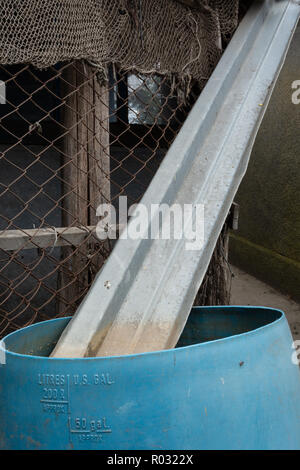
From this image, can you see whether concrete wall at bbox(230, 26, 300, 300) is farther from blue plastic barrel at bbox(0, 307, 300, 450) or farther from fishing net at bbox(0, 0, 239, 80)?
blue plastic barrel at bbox(0, 307, 300, 450)

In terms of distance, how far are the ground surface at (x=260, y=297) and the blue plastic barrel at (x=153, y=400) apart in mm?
2628

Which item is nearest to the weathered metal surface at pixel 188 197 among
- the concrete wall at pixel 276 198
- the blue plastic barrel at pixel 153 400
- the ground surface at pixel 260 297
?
the blue plastic barrel at pixel 153 400

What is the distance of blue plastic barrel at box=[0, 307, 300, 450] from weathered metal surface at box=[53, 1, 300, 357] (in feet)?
0.49

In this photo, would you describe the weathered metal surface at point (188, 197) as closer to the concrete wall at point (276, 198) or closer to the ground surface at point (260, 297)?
the ground surface at point (260, 297)

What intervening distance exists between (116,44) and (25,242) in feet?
2.19

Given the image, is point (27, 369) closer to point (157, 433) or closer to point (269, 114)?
point (157, 433)

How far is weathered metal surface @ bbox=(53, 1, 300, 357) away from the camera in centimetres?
111

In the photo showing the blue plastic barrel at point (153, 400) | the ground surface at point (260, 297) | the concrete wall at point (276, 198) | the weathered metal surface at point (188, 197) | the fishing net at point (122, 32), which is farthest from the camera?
the concrete wall at point (276, 198)

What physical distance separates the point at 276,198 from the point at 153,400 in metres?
3.66

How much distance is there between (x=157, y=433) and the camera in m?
0.88

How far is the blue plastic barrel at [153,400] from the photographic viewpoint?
877mm

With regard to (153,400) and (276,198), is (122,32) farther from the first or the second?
(276,198)

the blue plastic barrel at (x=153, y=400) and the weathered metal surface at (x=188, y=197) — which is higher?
the weathered metal surface at (x=188, y=197)

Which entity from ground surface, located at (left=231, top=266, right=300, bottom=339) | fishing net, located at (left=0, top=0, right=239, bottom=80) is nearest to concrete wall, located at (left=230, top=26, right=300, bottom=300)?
ground surface, located at (left=231, top=266, right=300, bottom=339)
